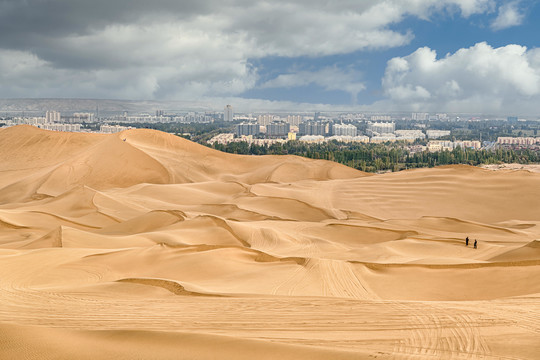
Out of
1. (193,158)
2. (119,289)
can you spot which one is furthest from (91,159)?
(119,289)

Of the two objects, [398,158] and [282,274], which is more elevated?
[282,274]

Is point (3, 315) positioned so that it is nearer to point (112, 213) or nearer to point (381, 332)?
point (381, 332)

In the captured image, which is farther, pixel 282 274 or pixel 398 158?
pixel 398 158

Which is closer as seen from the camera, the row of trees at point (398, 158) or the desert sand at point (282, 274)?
the desert sand at point (282, 274)

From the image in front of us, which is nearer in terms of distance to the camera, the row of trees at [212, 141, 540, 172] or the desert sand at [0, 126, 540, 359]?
the desert sand at [0, 126, 540, 359]

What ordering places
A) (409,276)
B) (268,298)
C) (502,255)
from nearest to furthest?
(268,298) < (409,276) < (502,255)

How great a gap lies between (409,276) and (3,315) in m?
12.2

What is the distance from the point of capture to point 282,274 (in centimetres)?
1667

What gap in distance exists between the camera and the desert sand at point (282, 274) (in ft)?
24.6

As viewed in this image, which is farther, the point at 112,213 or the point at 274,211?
the point at 274,211

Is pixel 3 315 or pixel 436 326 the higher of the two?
pixel 436 326

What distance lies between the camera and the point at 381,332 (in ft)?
28.3

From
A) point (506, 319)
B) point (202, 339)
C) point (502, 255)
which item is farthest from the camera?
point (502, 255)

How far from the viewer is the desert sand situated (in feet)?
24.6
